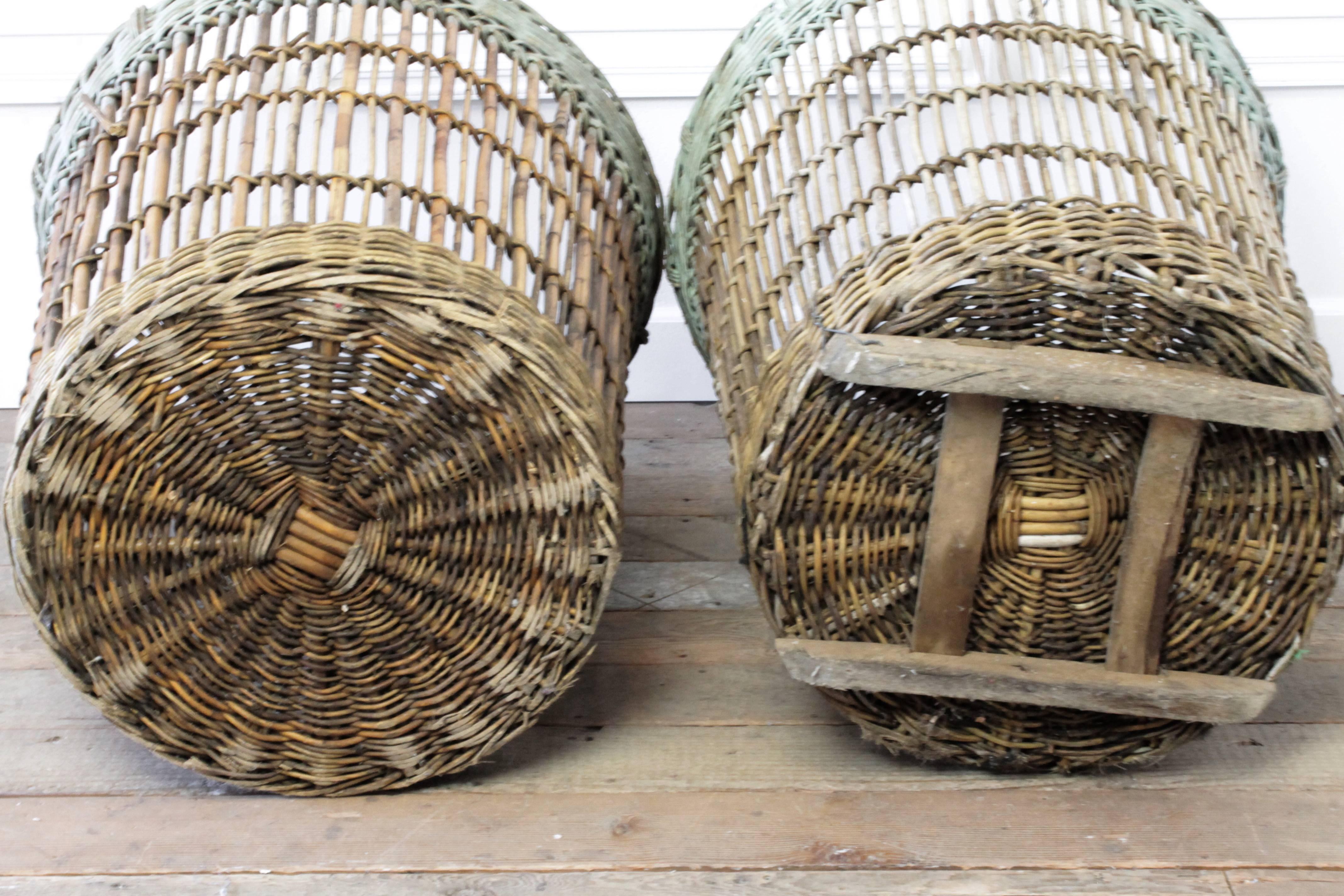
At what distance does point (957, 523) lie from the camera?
1.11 metres

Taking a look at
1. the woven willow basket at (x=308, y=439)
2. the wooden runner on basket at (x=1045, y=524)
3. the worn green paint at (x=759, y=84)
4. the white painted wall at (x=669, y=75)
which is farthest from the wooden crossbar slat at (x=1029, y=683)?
the white painted wall at (x=669, y=75)

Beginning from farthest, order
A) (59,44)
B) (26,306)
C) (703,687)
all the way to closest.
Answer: (26,306) < (59,44) < (703,687)

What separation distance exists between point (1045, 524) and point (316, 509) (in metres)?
0.65

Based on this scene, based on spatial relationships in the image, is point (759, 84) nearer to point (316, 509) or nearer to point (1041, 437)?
point (1041, 437)

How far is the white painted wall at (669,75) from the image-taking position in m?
2.00

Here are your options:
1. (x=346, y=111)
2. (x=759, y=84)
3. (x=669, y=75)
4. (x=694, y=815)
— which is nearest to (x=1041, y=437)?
(x=694, y=815)

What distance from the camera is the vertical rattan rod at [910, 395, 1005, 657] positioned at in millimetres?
1077

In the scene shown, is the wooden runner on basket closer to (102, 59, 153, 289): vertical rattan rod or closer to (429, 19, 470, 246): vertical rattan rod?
(429, 19, 470, 246): vertical rattan rod

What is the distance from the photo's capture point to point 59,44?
6.58ft

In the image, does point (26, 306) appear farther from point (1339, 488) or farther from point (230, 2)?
point (1339, 488)

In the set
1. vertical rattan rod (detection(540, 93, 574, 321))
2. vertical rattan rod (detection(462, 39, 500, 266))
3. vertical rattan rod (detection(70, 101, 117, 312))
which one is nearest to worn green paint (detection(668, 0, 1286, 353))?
vertical rattan rod (detection(540, 93, 574, 321))

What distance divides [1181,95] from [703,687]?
0.77 metres

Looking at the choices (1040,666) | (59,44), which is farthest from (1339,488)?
(59,44)

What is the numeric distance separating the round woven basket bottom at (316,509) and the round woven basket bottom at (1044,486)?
19 centimetres
